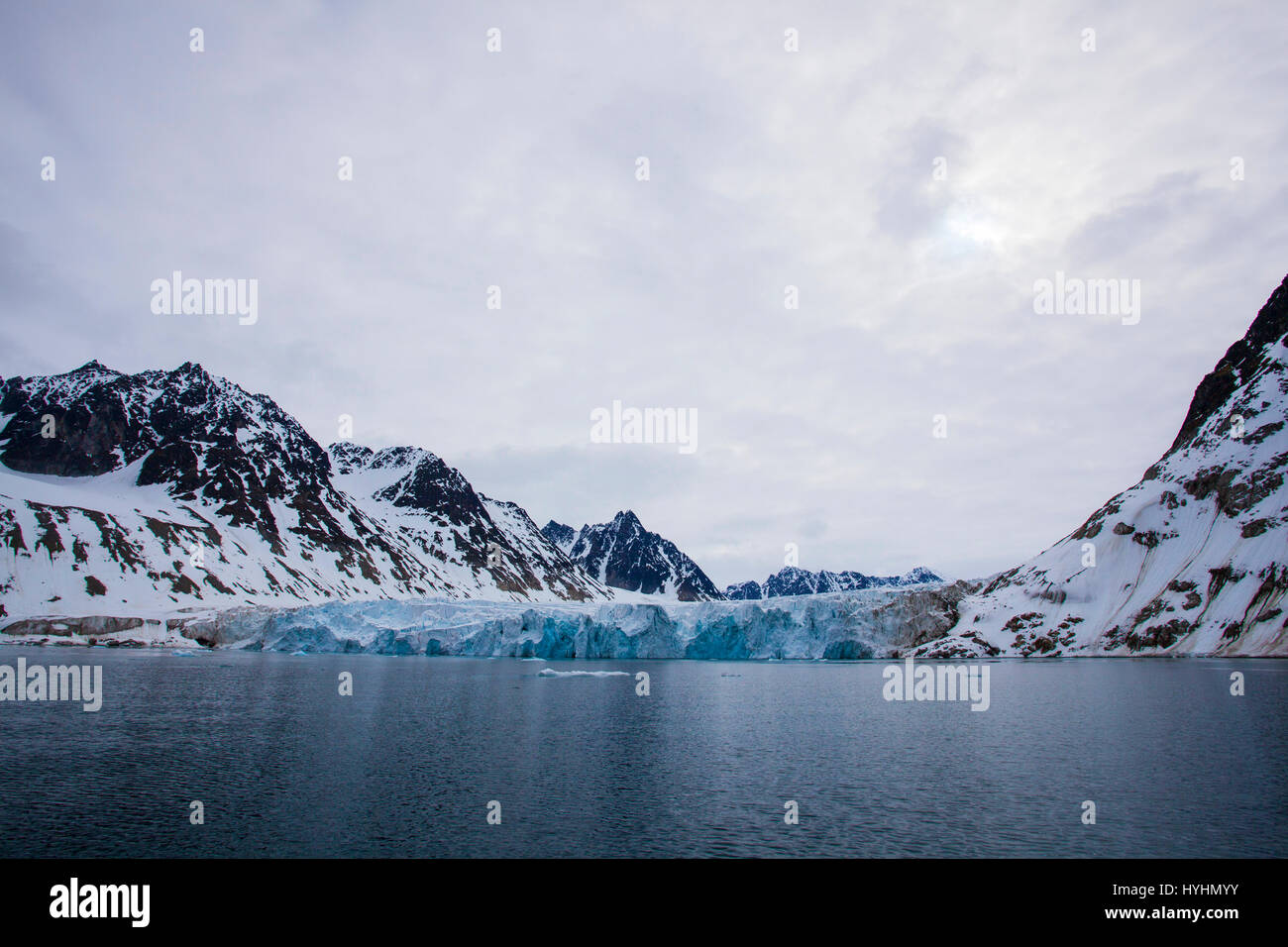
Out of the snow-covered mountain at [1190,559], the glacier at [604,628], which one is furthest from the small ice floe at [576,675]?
the snow-covered mountain at [1190,559]

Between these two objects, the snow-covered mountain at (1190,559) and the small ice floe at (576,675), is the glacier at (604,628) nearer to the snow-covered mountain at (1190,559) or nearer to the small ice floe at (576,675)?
the snow-covered mountain at (1190,559)

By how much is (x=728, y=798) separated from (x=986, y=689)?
36.9m

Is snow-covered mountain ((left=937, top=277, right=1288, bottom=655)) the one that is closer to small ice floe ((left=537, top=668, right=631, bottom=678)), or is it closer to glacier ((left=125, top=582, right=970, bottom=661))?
glacier ((left=125, top=582, right=970, bottom=661))

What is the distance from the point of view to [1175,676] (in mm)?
54094

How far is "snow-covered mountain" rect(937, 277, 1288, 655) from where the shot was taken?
75.4 m

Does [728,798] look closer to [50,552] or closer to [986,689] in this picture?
[986,689]

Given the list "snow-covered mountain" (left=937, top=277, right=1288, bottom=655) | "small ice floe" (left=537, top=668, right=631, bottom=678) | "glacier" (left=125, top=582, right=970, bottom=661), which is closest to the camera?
"small ice floe" (left=537, top=668, right=631, bottom=678)

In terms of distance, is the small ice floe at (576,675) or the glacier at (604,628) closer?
the small ice floe at (576,675)

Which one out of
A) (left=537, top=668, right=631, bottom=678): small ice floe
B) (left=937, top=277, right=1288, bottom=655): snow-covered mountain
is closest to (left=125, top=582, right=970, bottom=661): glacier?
(left=937, top=277, right=1288, bottom=655): snow-covered mountain

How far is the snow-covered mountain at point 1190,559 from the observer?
75.4 m

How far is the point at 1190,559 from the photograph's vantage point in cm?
8325

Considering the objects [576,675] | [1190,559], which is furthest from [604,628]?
[1190,559]

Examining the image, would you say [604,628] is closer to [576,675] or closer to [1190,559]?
[576,675]
